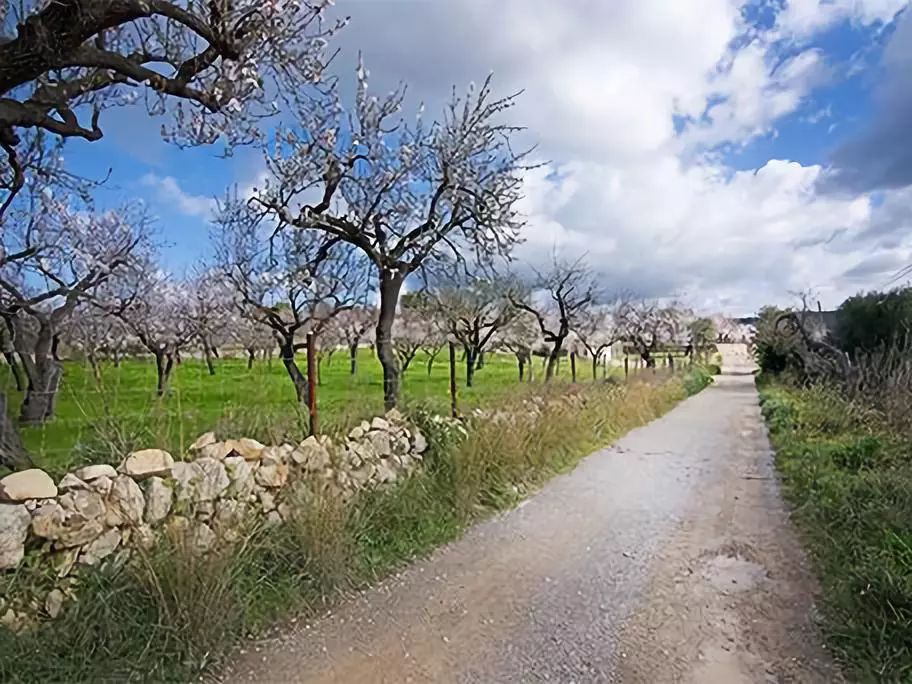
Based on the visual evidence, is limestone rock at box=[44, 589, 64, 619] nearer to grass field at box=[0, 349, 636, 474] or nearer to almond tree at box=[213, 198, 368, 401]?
grass field at box=[0, 349, 636, 474]

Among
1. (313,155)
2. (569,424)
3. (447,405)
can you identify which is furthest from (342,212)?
(569,424)

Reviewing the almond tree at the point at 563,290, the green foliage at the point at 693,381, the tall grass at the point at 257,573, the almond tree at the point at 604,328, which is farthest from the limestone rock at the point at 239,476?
the almond tree at the point at 604,328

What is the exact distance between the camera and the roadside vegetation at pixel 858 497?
3.55m

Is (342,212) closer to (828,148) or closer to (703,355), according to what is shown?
(828,148)

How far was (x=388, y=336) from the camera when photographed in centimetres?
913

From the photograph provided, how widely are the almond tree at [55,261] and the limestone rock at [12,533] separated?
10.3 meters

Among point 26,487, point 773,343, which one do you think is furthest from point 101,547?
point 773,343

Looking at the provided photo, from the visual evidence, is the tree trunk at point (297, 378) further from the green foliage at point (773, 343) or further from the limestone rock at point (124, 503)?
the green foliage at point (773, 343)

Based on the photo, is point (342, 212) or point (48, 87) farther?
point (342, 212)

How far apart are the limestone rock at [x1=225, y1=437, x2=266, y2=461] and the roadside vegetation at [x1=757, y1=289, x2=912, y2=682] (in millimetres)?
4102

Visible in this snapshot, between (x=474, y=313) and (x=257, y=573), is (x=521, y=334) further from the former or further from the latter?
(x=257, y=573)

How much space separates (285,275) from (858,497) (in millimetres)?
10856

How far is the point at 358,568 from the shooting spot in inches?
182

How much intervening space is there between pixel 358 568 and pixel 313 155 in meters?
7.19
